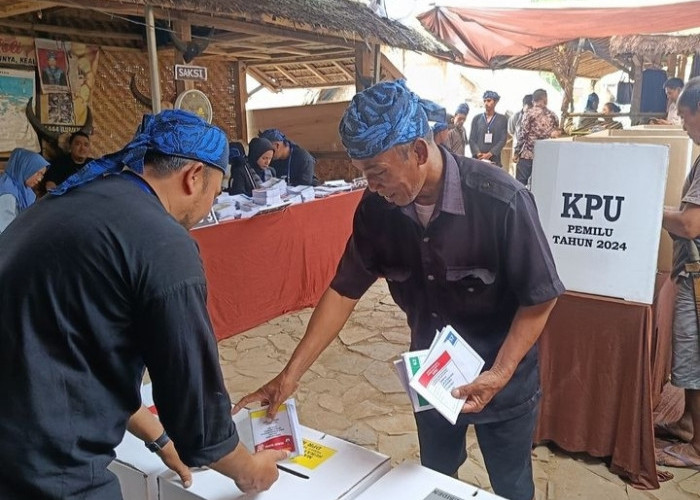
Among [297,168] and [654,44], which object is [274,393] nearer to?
[297,168]

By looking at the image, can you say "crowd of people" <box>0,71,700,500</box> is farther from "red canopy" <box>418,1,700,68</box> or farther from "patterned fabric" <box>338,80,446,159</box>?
"red canopy" <box>418,1,700,68</box>

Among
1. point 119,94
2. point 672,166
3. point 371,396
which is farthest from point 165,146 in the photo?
point 119,94

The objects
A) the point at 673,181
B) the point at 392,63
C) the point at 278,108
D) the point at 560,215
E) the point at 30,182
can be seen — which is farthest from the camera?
the point at 278,108

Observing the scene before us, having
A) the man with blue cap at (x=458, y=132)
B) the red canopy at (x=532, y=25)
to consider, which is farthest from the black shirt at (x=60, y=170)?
the red canopy at (x=532, y=25)

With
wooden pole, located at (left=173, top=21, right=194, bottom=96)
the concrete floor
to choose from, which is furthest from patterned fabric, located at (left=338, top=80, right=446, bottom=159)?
wooden pole, located at (left=173, top=21, right=194, bottom=96)

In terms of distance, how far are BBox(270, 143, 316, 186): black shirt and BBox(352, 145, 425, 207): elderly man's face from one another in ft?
16.3

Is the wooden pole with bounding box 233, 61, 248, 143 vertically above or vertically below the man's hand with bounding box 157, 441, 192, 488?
above

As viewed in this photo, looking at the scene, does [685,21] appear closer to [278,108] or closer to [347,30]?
[347,30]

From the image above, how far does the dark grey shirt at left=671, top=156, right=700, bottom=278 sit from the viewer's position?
8.70 feet

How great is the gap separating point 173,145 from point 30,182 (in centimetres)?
339

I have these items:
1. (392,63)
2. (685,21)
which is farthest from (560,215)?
(392,63)

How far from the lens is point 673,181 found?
297 centimetres

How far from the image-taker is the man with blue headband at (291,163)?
6.53 m

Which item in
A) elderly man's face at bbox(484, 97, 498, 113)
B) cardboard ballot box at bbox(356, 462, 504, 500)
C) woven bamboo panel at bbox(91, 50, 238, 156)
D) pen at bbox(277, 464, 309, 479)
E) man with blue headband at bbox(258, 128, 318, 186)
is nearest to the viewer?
cardboard ballot box at bbox(356, 462, 504, 500)
